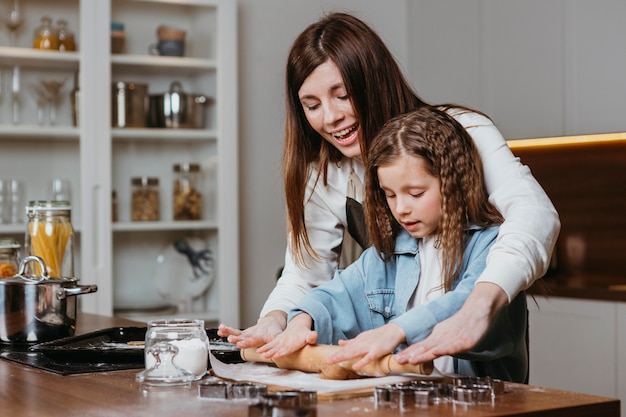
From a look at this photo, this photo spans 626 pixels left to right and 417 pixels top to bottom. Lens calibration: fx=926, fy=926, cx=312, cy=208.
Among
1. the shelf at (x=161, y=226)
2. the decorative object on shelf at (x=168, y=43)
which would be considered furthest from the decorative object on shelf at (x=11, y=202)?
the decorative object on shelf at (x=168, y=43)

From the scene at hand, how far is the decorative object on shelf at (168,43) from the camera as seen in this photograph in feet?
13.2

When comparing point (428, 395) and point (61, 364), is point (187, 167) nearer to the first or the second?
point (61, 364)

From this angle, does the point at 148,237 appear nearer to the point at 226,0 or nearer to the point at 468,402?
the point at 226,0

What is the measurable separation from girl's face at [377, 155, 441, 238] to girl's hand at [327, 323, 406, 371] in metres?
0.32

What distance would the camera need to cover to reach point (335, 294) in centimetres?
162

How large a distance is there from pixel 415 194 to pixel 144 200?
2535 millimetres

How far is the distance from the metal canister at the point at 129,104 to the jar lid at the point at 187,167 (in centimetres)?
23

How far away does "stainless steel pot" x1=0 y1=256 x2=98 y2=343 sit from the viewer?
1812 millimetres

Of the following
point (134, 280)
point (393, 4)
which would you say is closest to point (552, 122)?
point (393, 4)

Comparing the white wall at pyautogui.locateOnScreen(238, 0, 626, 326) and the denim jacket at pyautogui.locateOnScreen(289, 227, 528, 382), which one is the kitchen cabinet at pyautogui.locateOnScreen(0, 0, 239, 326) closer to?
the white wall at pyautogui.locateOnScreen(238, 0, 626, 326)

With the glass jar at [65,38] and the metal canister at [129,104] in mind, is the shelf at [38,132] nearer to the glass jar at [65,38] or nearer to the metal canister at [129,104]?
the metal canister at [129,104]

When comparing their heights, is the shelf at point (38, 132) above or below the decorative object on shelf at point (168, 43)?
below

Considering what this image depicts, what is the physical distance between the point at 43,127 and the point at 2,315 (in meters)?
2.08

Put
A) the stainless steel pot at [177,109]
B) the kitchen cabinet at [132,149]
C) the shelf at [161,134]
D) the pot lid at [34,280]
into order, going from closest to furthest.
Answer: the pot lid at [34,280] → the kitchen cabinet at [132,149] → the shelf at [161,134] → the stainless steel pot at [177,109]
